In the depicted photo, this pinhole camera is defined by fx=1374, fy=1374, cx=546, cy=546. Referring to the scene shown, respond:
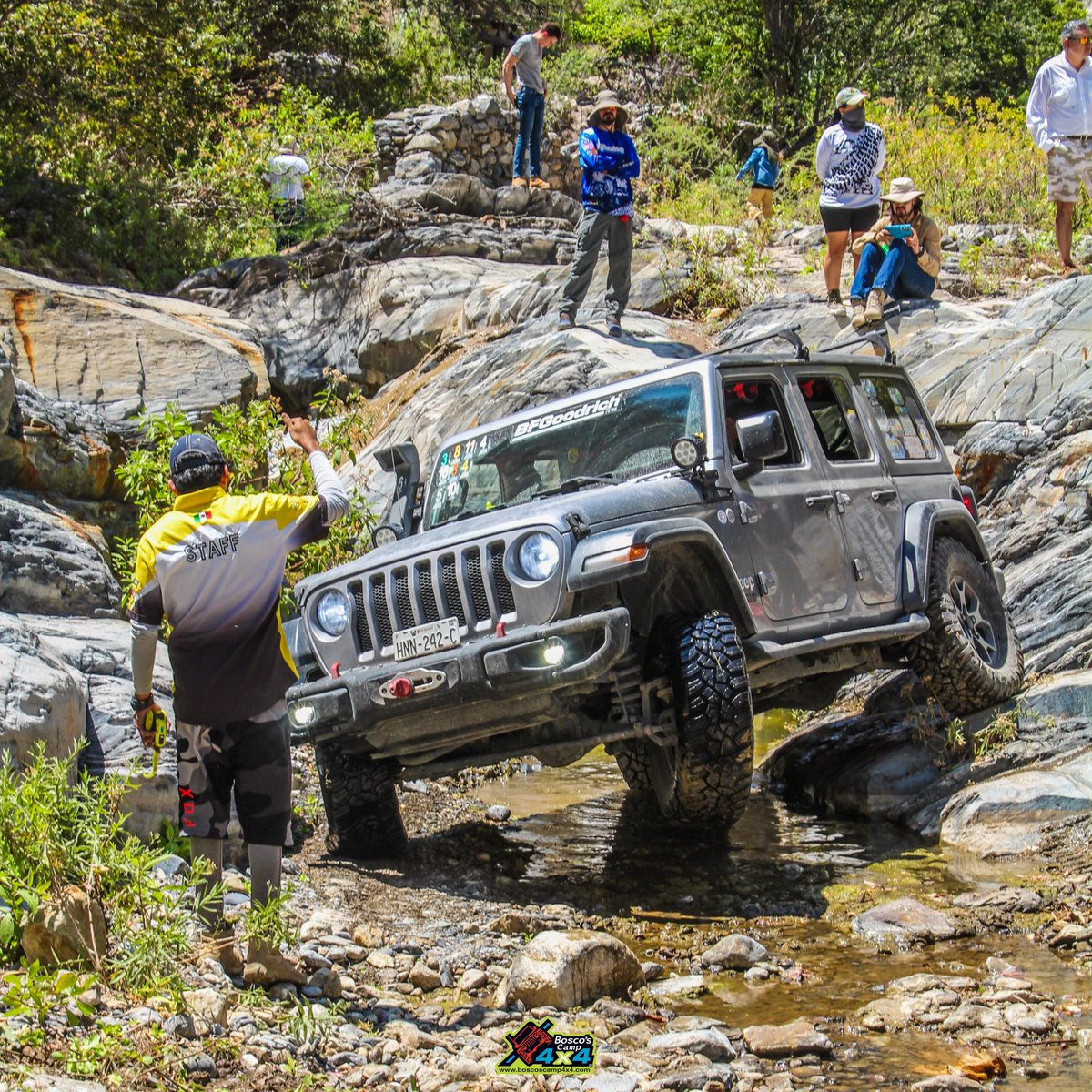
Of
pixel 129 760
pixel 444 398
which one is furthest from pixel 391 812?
pixel 444 398

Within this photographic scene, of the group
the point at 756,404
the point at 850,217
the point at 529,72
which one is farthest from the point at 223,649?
the point at 529,72

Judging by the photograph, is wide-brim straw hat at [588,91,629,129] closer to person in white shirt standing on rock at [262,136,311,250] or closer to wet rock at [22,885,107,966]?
person in white shirt standing on rock at [262,136,311,250]

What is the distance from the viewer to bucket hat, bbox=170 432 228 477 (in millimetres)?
4395

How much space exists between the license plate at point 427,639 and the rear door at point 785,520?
1.41 metres

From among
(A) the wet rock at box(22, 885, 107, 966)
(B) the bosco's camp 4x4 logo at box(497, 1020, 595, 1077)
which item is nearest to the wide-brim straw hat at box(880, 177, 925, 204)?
(B) the bosco's camp 4x4 logo at box(497, 1020, 595, 1077)

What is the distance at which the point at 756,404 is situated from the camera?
661 centimetres

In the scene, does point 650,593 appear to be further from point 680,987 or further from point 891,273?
point 891,273

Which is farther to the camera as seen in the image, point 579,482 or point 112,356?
point 112,356

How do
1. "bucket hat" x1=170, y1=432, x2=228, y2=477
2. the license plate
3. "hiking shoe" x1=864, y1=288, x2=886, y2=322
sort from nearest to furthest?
1. "bucket hat" x1=170, y1=432, x2=228, y2=477
2. the license plate
3. "hiking shoe" x1=864, y1=288, x2=886, y2=322

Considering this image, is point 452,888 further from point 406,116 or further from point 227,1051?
point 406,116

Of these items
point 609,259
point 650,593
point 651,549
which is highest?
point 609,259

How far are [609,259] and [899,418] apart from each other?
460cm

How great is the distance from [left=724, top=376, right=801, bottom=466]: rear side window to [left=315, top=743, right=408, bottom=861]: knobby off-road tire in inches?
87.2

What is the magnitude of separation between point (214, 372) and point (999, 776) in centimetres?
707
